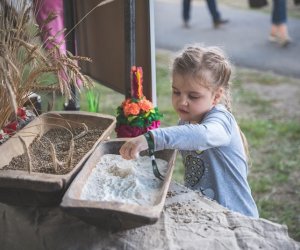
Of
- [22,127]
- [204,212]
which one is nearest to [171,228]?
[204,212]

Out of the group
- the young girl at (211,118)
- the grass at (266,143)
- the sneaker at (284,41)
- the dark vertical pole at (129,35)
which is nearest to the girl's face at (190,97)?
the young girl at (211,118)

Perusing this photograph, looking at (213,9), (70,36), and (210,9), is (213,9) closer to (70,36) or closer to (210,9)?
(210,9)

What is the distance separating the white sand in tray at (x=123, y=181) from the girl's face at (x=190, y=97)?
23 cm

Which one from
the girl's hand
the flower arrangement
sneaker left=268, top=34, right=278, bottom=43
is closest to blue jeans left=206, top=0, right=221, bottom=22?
sneaker left=268, top=34, right=278, bottom=43

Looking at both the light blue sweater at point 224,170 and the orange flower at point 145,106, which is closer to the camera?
the light blue sweater at point 224,170

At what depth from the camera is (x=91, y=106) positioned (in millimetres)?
2635

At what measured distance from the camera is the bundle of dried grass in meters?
1.32

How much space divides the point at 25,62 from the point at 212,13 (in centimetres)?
585

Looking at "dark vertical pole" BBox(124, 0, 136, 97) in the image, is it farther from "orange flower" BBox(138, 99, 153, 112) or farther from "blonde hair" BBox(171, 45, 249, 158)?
"blonde hair" BBox(171, 45, 249, 158)

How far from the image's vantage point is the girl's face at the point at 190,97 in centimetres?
160

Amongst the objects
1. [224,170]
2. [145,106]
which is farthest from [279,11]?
[224,170]

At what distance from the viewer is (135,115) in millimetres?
1759

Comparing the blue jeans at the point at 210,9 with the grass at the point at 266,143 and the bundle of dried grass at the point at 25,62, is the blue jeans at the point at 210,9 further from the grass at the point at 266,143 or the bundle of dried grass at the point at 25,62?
the bundle of dried grass at the point at 25,62

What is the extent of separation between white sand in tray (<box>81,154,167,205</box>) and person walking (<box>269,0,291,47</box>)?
493 centimetres
